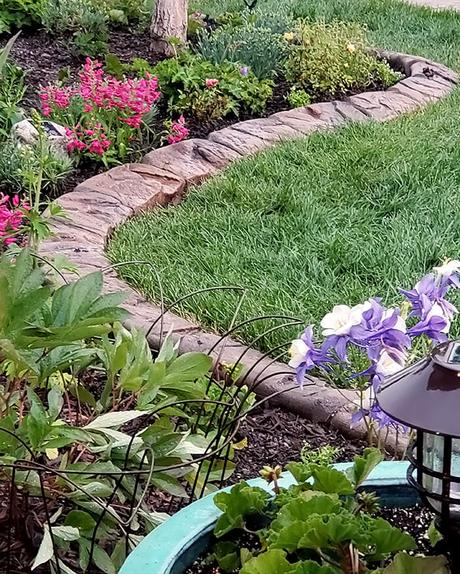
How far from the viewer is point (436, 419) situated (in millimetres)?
1327

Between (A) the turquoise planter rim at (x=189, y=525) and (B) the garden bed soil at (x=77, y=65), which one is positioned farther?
(B) the garden bed soil at (x=77, y=65)

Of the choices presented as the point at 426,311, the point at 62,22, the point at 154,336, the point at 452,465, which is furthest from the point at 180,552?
the point at 62,22

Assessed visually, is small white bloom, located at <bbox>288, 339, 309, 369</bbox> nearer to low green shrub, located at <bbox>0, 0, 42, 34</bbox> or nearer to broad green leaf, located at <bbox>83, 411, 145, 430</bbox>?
broad green leaf, located at <bbox>83, 411, 145, 430</bbox>

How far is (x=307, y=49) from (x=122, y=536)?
5.49 m

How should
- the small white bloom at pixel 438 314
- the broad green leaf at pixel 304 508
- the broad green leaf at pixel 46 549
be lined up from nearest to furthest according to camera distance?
the broad green leaf at pixel 304 508
the small white bloom at pixel 438 314
the broad green leaf at pixel 46 549

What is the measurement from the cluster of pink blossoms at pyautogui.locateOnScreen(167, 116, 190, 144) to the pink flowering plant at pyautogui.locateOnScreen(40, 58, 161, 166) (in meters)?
0.14

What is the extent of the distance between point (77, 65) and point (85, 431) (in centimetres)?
559

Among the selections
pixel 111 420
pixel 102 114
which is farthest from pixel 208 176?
pixel 111 420

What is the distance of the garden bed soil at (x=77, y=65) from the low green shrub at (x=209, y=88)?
0.07 metres

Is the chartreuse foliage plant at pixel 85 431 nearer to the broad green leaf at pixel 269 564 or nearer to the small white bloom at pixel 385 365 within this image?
the small white bloom at pixel 385 365

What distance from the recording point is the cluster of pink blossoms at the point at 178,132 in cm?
591

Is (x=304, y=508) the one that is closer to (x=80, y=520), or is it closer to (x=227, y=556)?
(x=227, y=556)

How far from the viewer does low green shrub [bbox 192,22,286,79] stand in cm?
715

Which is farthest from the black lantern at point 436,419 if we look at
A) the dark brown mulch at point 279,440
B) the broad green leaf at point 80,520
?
the dark brown mulch at point 279,440
